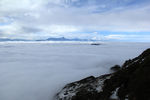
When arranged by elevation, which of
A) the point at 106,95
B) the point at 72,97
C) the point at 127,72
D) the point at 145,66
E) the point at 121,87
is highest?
the point at 145,66

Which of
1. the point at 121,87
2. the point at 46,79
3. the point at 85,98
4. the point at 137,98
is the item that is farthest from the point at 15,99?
the point at 137,98

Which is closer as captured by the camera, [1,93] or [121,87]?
[121,87]

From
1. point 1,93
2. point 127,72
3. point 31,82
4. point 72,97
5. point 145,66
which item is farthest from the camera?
point 31,82

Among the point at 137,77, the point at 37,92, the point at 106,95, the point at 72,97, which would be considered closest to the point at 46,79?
the point at 37,92

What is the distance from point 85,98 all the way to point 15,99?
10.9 m

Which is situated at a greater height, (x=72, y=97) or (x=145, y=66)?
(x=145, y=66)

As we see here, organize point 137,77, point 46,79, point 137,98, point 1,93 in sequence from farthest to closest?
point 46,79
point 1,93
point 137,77
point 137,98

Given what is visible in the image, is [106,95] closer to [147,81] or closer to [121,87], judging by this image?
[121,87]

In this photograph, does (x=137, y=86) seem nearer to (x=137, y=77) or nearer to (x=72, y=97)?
(x=137, y=77)

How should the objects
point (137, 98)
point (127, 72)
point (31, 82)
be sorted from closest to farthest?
point (137, 98) < point (127, 72) < point (31, 82)

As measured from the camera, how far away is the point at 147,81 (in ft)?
23.6

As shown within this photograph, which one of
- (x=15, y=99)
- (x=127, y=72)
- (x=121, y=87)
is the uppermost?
(x=127, y=72)

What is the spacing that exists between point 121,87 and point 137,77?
1.36 m

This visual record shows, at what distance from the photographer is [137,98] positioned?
700 centimetres
